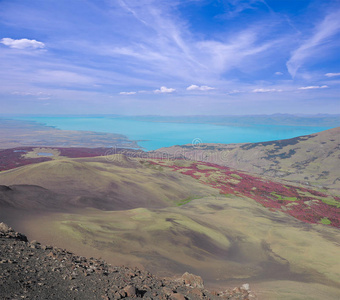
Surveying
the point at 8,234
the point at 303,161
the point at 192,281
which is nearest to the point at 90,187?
the point at 8,234

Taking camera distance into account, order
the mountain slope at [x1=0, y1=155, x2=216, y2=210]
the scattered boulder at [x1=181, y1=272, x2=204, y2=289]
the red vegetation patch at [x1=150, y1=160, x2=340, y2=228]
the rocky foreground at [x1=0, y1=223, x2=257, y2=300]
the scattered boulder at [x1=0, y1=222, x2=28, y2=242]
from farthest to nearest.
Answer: the red vegetation patch at [x1=150, y1=160, x2=340, y2=228] → the mountain slope at [x1=0, y1=155, x2=216, y2=210] → the scattered boulder at [x1=181, y1=272, x2=204, y2=289] → the scattered boulder at [x1=0, y1=222, x2=28, y2=242] → the rocky foreground at [x1=0, y1=223, x2=257, y2=300]

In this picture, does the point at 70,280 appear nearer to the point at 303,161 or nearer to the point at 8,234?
the point at 8,234

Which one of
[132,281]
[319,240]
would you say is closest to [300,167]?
[319,240]

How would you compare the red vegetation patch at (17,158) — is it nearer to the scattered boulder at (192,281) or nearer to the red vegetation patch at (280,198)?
the red vegetation patch at (280,198)

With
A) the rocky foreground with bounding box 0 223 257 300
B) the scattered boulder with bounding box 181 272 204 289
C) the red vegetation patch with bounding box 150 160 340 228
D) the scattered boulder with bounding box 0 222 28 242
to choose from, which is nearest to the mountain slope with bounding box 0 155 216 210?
the scattered boulder with bounding box 0 222 28 242

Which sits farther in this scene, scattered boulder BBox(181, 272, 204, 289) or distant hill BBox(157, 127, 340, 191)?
distant hill BBox(157, 127, 340, 191)

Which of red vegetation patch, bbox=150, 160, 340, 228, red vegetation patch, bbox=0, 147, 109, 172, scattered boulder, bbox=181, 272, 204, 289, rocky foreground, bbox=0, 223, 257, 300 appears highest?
rocky foreground, bbox=0, 223, 257, 300

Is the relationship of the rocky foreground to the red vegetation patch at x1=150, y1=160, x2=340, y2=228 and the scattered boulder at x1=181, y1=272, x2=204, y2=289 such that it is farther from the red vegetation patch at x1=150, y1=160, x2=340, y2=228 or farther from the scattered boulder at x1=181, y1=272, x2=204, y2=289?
the red vegetation patch at x1=150, y1=160, x2=340, y2=228

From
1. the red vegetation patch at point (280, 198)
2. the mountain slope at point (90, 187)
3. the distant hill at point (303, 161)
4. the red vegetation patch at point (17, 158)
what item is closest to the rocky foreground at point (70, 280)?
the mountain slope at point (90, 187)

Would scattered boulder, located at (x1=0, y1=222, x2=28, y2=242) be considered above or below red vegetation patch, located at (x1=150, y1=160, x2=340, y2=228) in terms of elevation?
above
